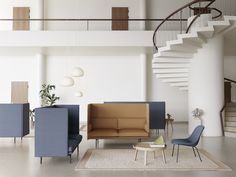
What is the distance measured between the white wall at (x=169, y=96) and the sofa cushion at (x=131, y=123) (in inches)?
226

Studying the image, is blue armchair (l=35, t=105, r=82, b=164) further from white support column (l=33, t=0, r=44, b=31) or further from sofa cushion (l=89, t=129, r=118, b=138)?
white support column (l=33, t=0, r=44, b=31)

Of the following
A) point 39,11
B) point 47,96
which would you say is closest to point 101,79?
point 47,96

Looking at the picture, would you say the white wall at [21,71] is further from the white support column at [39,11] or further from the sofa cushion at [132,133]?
the sofa cushion at [132,133]

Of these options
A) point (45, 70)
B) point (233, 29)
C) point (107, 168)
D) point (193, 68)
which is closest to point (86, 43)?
point (45, 70)

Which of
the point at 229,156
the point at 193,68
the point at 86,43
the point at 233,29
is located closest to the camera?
the point at 229,156

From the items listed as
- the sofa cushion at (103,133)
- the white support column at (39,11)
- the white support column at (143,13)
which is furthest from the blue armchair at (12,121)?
the white support column at (143,13)

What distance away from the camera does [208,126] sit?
364 inches

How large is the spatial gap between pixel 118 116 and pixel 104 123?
425mm

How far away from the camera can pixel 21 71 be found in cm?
1358

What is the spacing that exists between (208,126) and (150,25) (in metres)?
6.25

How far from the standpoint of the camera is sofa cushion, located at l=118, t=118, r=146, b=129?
8.00 metres

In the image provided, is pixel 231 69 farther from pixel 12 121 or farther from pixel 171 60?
pixel 12 121

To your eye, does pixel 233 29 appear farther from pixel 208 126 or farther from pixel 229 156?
pixel 229 156

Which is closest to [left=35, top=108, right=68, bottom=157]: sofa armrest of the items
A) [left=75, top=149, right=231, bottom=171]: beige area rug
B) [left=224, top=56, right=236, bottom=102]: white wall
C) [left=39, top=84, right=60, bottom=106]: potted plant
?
[left=75, top=149, right=231, bottom=171]: beige area rug
